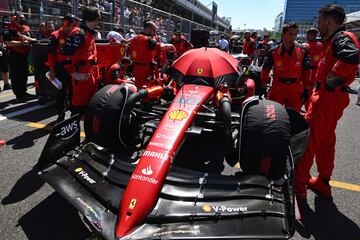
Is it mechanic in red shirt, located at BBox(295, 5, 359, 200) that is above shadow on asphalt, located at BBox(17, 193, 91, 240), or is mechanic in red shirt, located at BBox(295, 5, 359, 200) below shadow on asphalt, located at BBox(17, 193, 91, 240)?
above

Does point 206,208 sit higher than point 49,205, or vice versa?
point 206,208

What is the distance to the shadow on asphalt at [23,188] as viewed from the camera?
3.01 meters

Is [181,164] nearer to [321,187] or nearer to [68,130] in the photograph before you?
[68,130]

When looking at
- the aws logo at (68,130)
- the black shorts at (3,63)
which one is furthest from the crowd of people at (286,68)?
the aws logo at (68,130)

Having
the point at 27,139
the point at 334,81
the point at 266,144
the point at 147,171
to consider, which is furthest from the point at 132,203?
the point at 27,139

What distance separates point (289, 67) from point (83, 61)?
9.42 feet

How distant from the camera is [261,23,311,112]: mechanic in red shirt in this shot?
4.76 m

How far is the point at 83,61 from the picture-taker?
4375mm

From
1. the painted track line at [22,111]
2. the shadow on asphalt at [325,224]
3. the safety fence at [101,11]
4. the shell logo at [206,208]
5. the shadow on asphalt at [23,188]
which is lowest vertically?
the shadow on asphalt at [325,224]

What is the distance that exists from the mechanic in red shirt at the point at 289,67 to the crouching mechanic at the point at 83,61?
2.55m

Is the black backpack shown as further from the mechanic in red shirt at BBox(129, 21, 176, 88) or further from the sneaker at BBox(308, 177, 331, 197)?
the mechanic in red shirt at BBox(129, 21, 176, 88)

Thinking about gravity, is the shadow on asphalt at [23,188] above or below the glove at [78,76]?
below

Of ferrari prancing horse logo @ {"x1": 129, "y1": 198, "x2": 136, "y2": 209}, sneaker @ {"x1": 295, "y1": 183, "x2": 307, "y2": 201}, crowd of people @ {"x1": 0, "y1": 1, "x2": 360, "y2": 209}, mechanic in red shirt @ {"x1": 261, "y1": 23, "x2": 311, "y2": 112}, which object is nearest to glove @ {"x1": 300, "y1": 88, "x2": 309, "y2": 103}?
crowd of people @ {"x1": 0, "y1": 1, "x2": 360, "y2": 209}

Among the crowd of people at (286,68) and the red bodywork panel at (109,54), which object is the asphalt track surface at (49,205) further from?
the red bodywork panel at (109,54)
